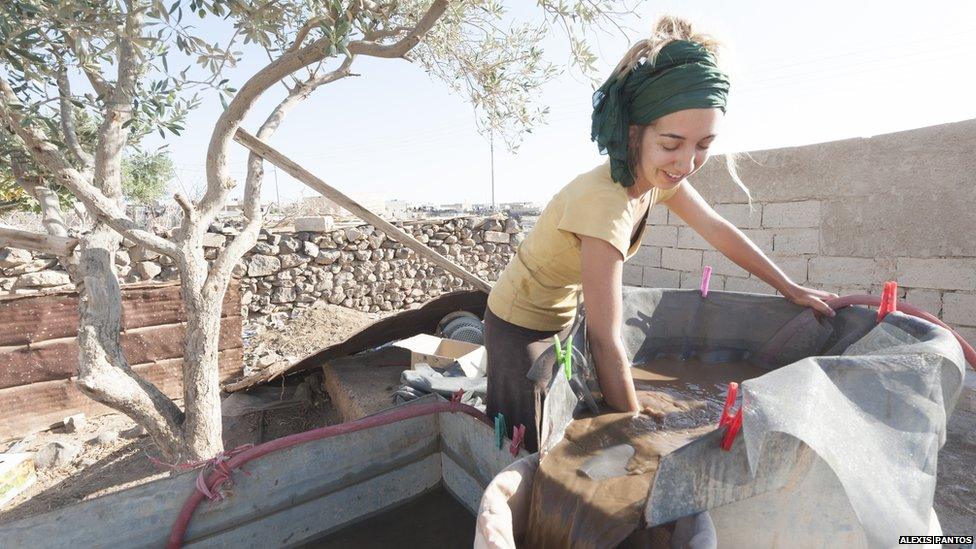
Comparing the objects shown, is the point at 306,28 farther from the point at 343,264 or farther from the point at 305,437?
the point at 343,264

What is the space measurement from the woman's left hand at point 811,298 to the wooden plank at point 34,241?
3848mm

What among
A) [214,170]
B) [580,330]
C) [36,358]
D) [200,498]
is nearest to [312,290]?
[36,358]

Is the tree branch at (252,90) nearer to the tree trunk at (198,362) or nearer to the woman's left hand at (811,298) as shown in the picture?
the tree trunk at (198,362)

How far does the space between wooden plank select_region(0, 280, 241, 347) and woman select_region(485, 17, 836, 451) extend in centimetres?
441

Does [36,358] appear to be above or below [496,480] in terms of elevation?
below

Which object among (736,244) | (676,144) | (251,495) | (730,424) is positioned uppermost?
(676,144)

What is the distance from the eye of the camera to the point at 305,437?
6.16 ft

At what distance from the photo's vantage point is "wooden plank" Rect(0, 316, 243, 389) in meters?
4.50

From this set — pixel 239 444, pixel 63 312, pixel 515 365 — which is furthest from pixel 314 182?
pixel 515 365

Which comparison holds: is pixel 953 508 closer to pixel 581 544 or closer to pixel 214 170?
pixel 581 544

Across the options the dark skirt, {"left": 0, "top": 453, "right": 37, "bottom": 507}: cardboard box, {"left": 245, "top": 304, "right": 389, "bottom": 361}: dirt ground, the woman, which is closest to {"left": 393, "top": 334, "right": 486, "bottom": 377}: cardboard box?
the dark skirt

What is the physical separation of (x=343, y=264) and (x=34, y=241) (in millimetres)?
5266

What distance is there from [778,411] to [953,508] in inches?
112

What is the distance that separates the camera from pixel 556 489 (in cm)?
116
